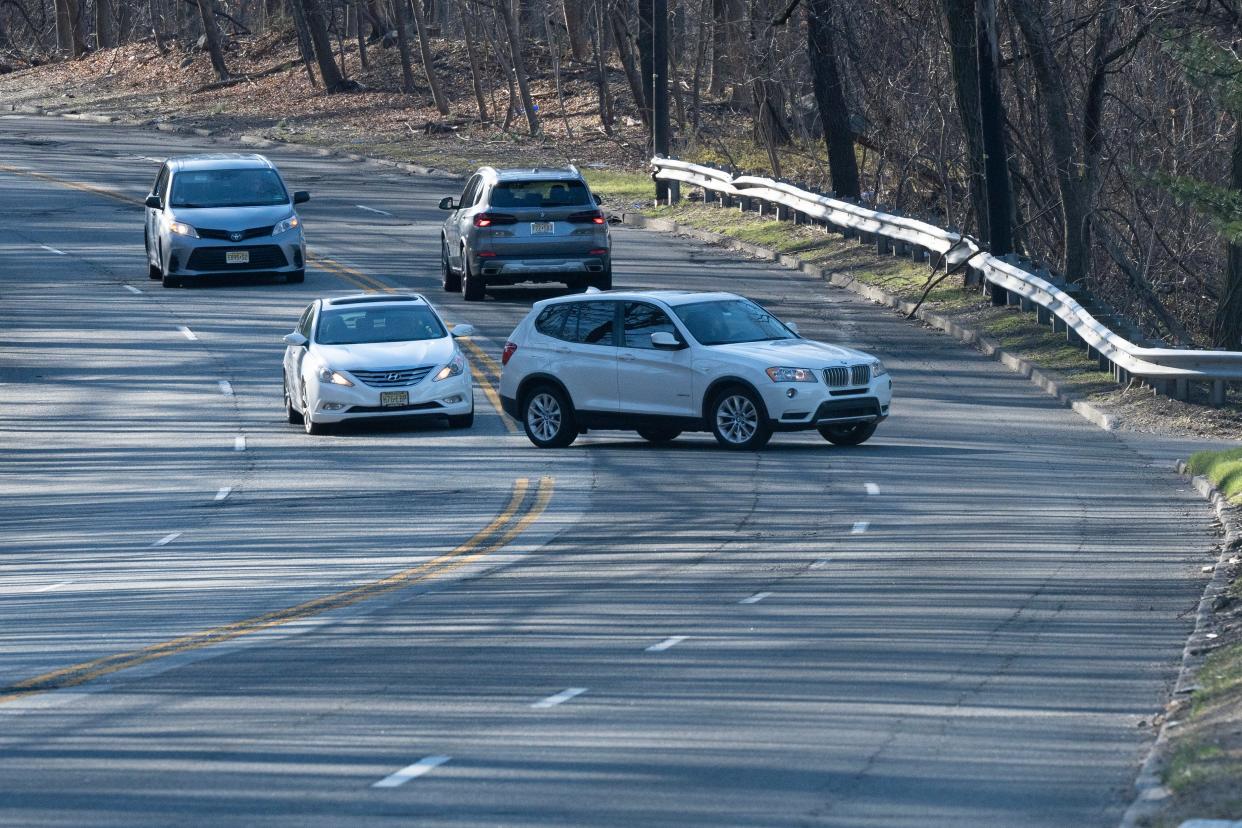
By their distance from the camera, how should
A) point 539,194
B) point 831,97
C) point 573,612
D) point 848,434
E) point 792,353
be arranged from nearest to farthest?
point 573,612 → point 792,353 → point 848,434 → point 539,194 → point 831,97

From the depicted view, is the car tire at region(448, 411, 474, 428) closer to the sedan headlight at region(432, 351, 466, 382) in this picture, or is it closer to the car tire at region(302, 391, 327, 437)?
the sedan headlight at region(432, 351, 466, 382)

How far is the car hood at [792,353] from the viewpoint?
20.2m

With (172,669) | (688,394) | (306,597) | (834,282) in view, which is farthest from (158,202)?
(172,669)

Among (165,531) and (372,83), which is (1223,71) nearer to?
(165,531)

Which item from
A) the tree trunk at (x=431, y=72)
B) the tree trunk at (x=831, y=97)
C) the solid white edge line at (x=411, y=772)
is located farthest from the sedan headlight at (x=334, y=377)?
the tree trunk at (x=431, y=72)

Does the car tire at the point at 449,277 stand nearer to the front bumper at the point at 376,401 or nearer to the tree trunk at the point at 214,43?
the front bumper at the point at 376,401

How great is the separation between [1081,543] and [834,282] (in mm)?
17860

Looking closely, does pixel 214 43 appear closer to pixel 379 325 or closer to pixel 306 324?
pixel 306 324

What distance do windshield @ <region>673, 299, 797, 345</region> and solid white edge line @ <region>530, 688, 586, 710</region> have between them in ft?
33.7

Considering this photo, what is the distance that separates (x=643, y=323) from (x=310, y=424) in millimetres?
4461

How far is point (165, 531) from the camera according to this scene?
17656mm

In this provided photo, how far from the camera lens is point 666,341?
20.7m

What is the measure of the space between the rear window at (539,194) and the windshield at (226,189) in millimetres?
4507

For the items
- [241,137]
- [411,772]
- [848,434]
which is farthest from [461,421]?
[241,137]
